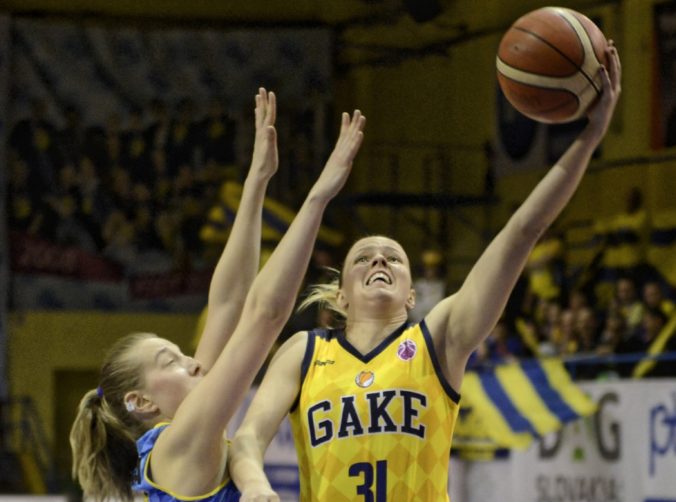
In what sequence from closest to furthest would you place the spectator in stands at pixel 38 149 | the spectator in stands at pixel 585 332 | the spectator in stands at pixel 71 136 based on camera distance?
the spectator in stands at pixel 585 332 < the spectator in stands at pixel 38 149 < the spectator in stands at pixel 71 136

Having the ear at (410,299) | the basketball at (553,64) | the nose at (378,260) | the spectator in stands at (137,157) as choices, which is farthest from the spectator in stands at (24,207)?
the basketball at (553,64)

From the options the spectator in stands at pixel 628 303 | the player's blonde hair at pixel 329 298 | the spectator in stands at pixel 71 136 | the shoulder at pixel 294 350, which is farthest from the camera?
the spectator in stands at pixel 71 136

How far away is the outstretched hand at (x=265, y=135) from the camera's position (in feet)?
11.4

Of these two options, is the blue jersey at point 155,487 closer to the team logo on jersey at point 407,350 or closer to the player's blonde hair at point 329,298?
the team logo on jersey at point 407,350

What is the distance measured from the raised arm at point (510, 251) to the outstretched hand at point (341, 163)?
1.52 ft

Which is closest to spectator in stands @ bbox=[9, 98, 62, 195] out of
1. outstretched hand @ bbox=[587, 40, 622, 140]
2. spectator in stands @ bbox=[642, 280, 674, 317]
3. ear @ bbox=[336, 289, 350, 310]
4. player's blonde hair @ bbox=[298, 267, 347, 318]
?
spectator in stands @ bbox=[642, 280, 674, 317]

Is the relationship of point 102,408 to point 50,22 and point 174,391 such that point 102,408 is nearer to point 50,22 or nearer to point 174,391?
point 174,391

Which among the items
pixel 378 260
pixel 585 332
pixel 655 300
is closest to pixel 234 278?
pixel 378 260

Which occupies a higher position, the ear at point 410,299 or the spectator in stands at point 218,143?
the spectator in stands at point 218,143

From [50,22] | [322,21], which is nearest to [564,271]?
[322,21]

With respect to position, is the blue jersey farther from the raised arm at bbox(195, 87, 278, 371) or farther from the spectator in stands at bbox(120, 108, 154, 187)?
the spectator in stands at bbox(120, 108, 154, 187)

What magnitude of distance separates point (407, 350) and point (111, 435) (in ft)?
3.00

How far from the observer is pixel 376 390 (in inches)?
153

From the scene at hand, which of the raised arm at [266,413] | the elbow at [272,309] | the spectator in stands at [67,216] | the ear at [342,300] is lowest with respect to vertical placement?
the raised arm at [266,413]
